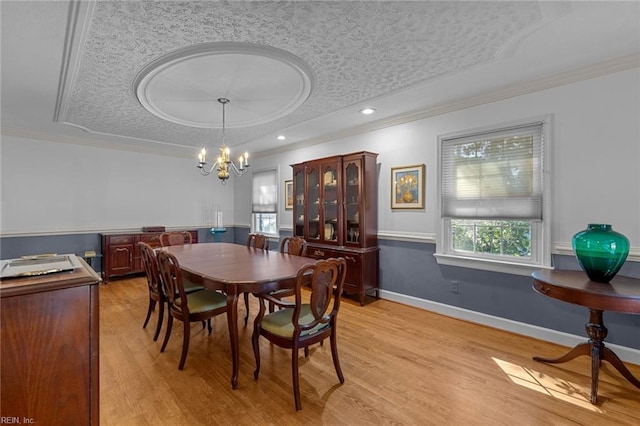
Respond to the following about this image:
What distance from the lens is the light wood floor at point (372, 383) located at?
1.83m

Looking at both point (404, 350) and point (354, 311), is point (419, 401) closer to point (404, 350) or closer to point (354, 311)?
point (404, 350)

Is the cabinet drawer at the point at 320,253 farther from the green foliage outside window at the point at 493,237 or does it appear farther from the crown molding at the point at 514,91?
the crown molding at the point at 514,91

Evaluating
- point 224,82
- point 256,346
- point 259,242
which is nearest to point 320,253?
point 259,242

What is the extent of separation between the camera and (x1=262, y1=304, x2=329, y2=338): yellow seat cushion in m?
2.05

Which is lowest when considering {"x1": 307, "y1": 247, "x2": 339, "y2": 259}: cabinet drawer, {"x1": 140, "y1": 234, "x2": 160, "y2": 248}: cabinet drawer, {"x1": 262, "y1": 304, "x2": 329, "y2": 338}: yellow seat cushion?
{"x1": 262, "y1": 304, "x2": 329, "y2": 338}: yellow seat cushion

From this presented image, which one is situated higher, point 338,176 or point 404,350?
point 338,176

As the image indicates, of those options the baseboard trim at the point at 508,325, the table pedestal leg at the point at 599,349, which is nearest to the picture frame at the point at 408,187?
the baseboard trim at the point at 508,325

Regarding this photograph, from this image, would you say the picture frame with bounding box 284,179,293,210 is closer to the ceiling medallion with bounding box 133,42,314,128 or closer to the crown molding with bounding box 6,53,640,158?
the crown molding with bounding box 6,53,640,158

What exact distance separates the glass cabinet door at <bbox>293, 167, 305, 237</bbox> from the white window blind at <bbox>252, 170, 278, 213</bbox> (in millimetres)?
1085

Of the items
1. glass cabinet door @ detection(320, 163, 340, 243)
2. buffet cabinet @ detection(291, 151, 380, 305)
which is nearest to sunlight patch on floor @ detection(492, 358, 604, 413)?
buffet cabinet @ detection(291, 151, 380, 305)

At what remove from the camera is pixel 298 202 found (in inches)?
192

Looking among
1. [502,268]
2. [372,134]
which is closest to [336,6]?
[372,134]

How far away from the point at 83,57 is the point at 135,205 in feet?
12.5

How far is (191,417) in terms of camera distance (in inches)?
71.4
